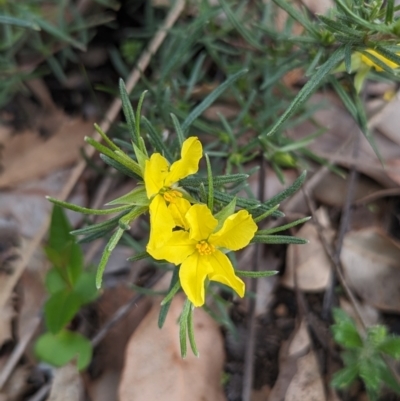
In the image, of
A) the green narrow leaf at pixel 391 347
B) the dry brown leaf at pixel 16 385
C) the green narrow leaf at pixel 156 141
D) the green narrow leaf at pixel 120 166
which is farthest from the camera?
the dry brown leaf at pixel 16 385

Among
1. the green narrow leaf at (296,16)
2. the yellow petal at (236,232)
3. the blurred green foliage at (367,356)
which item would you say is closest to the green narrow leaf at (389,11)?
the green narrow leaf at (296,16)

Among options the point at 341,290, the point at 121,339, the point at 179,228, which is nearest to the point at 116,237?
the point at 179,228

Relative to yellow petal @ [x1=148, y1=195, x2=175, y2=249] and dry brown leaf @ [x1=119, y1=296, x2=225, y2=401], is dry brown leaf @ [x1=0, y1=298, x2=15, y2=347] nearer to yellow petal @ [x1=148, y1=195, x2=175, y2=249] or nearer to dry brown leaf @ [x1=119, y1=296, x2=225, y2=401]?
dry brown leaf @ [x1=119, y1=296, x2=225, y2=401]

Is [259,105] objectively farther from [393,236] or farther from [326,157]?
[393,236]

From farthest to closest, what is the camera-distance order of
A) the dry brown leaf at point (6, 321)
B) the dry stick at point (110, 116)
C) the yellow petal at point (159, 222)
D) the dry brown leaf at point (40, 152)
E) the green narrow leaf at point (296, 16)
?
the dry brown leaf at point (40, 152)
the dry stick at point (110, 116)
the dry brown leaf at point (6, 321)
the green narrow leaf at point (296, 16)
the yellow petal at point (159, 222)

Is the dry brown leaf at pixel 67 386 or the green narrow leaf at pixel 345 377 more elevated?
the dry brown leaf at pixel 67 386

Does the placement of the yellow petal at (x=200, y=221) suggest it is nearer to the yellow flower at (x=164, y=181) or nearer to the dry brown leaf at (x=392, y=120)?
the yellow flower at (x=164, y=181)
